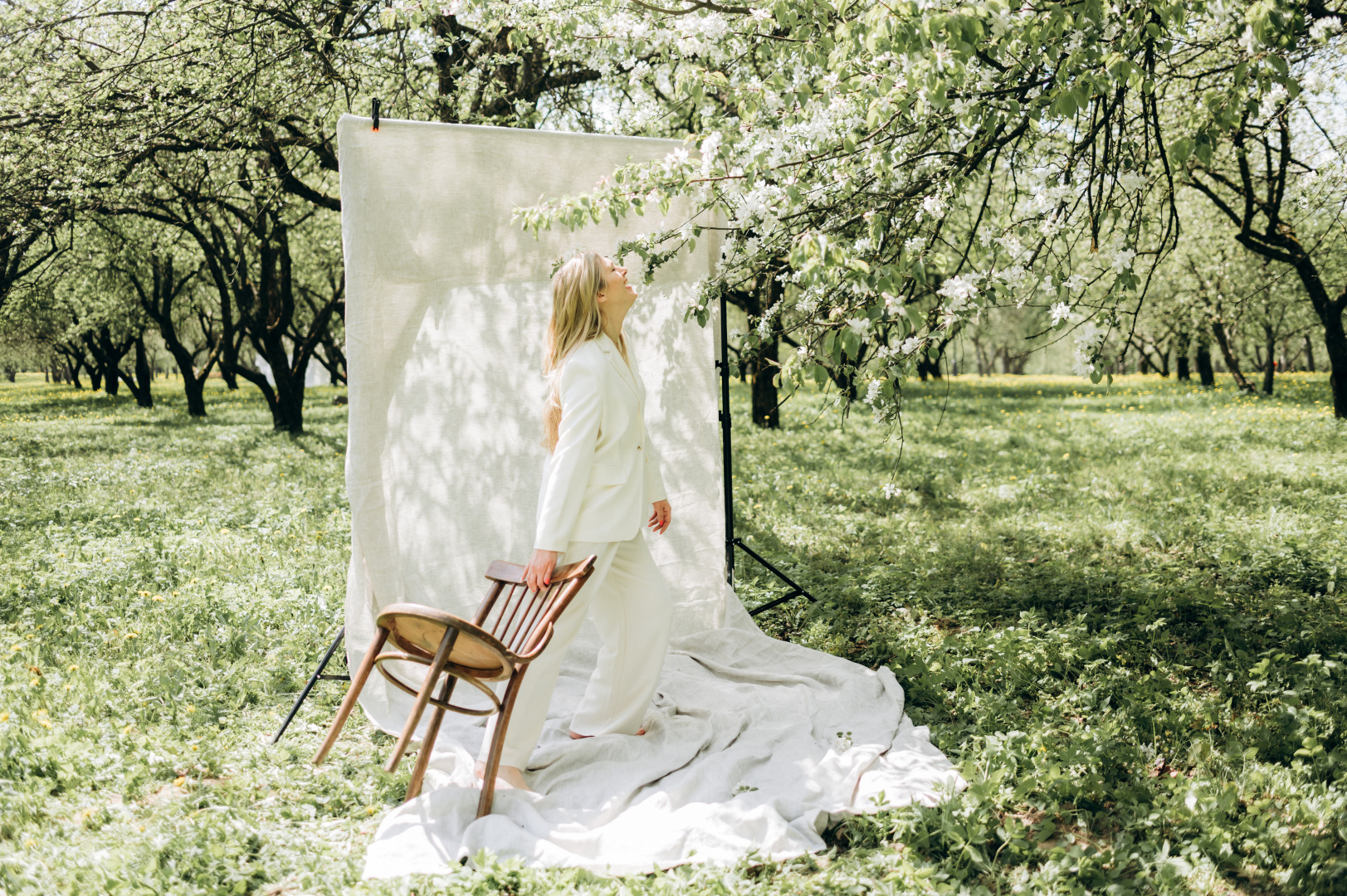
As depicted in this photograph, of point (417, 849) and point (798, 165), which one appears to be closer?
point (417, 849)

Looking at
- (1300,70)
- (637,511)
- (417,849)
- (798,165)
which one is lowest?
(417,849)

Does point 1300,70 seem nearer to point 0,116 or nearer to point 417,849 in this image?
point 417,849

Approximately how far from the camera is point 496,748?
3469mm

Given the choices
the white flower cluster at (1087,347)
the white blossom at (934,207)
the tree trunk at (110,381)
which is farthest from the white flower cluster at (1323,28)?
the tree trunk at (110,381)

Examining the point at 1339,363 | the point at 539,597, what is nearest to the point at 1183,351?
the point at 1339,363

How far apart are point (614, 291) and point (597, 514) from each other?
95 centimetres

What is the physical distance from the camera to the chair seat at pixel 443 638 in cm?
318

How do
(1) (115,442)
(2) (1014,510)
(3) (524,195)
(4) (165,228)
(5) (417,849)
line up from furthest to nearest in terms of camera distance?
(4) (165,228), (1) (115,442), (2) (1014,510), (3) (524,195), (5) (417,849)

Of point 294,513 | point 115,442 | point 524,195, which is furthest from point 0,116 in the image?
point 115,442

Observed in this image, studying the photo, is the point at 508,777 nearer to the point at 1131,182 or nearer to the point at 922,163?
the point at 922,163

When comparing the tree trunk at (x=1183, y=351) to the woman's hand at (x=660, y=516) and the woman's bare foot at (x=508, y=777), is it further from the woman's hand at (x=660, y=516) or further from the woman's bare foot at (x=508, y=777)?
the woman's bare foot at (x=508, y=777)

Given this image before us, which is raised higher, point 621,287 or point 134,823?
point 621,287

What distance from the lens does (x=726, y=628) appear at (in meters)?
5.52

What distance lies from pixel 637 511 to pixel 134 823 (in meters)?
2.20
